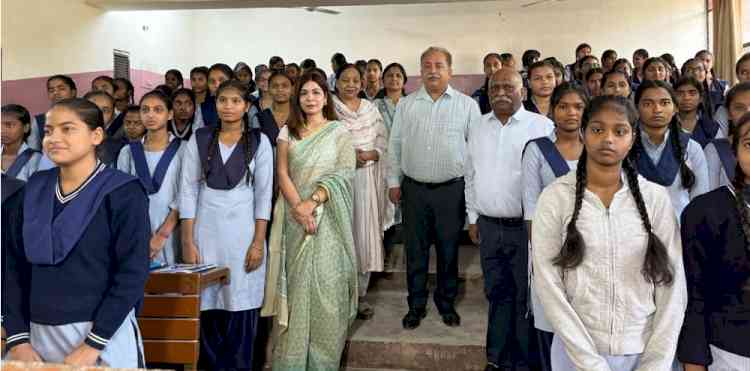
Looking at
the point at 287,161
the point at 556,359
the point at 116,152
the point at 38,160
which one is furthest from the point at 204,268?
the point at 556,359

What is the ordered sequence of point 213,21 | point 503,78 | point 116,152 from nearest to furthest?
point 503,78
point 116,152
point 213,21

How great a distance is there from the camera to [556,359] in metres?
1.84

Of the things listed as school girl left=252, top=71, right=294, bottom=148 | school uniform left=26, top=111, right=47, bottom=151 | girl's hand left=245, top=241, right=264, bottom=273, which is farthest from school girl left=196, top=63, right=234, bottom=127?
girl's hand left=245, top=241, right=264, bottom=273

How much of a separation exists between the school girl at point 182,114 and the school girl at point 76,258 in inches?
67.6

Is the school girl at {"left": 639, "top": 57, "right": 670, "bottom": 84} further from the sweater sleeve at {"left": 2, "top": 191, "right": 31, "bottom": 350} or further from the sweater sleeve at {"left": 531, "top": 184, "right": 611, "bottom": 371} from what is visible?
the sweater sleeve at {"left": 2, "top": 191, "right": 31, "bottom": 350}

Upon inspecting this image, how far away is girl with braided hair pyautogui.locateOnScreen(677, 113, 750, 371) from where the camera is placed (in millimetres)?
1585

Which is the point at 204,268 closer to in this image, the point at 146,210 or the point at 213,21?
the point at 146,210

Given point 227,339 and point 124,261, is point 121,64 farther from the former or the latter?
point 124,261

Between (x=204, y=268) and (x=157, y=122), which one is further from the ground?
(x=157, y=122)

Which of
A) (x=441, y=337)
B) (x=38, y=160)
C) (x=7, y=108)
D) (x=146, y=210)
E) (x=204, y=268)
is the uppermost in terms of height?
(x=7, y=108)

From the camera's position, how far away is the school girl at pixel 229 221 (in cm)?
280

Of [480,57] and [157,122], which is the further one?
[480,57]

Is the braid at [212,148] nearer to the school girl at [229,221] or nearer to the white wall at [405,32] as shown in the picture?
the school girl at [229,221]

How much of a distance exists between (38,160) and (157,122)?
0.66 m
